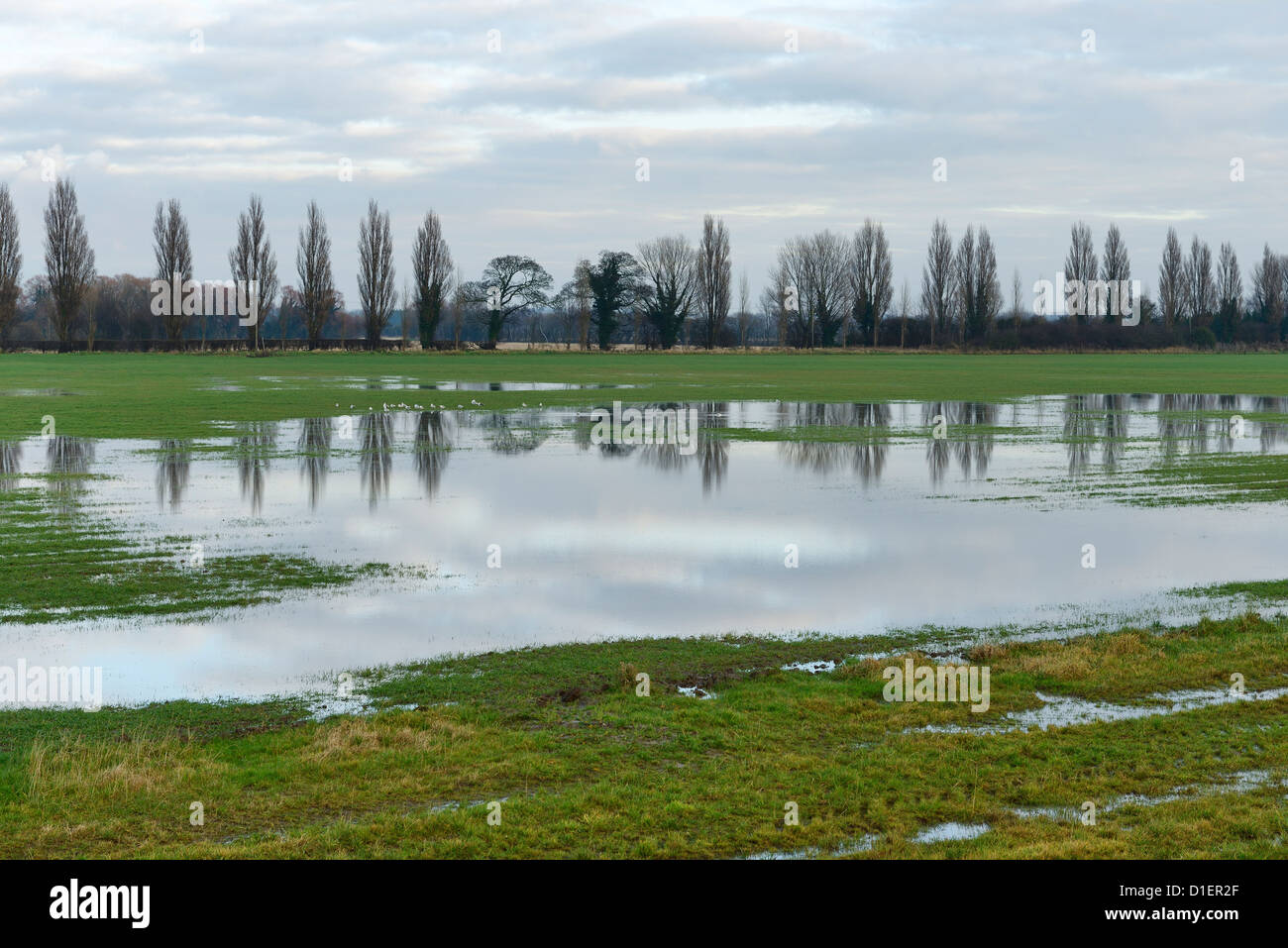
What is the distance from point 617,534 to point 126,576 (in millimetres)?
7112

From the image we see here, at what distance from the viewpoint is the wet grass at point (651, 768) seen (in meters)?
7.23

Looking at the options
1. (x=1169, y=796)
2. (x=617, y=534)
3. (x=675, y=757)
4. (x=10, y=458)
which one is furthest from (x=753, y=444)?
(x=1169, y=796)

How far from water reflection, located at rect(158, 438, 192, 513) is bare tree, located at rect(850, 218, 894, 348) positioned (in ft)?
352

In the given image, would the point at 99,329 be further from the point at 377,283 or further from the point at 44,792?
the point at 44,792

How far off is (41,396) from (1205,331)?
399 ft

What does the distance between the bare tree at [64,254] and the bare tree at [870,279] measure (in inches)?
3029

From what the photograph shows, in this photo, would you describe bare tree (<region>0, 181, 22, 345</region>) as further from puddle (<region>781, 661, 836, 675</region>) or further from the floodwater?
puddle (<region>781, 661, 836, 675</region>)

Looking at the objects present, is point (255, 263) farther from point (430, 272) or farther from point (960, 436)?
point (960, 436)

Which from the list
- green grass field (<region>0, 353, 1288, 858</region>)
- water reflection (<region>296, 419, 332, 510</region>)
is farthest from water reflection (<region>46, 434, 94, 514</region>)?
green grass field (<region>0, 353, 1288, 858</region>)

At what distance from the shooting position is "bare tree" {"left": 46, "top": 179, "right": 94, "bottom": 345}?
101812 mm

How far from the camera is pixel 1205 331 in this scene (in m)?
132

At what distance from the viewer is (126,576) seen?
14.9 m

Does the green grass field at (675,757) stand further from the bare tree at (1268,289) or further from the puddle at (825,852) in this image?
the bare tree at (1268,289)
